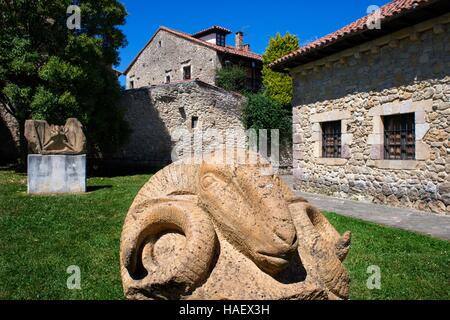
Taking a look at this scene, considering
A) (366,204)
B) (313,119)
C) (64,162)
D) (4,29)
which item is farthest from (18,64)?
(366,204)

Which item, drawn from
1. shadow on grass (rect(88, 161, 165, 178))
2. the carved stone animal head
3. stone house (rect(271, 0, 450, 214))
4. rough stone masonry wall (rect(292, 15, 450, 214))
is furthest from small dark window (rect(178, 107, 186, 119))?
the carved stone animal head

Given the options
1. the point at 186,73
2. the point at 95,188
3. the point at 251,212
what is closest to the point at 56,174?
the point at 95,188

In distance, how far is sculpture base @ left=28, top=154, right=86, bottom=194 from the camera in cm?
923

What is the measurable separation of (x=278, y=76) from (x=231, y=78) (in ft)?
9.45

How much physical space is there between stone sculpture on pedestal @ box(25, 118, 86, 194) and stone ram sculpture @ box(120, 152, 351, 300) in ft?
25.5

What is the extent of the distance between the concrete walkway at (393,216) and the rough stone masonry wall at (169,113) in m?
9.32

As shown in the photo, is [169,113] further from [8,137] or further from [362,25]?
[362,25]

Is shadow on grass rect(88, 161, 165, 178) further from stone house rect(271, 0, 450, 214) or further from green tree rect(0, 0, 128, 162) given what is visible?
stone house rect(271, 0, 450, 214)

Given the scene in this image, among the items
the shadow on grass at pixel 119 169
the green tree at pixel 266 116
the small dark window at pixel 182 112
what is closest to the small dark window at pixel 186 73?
the green tree at pixel 266 116

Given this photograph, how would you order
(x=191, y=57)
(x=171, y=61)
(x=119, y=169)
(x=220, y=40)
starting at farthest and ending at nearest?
(x=220, y=40) → (x=171, y=61) → (x=191, y=57) → (x=119, y=169)

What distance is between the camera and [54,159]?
9477 mm

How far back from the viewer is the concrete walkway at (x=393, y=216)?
653 centimetres

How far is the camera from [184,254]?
2.12 meters

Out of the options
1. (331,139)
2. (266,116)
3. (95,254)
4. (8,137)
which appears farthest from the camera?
(8,137)
